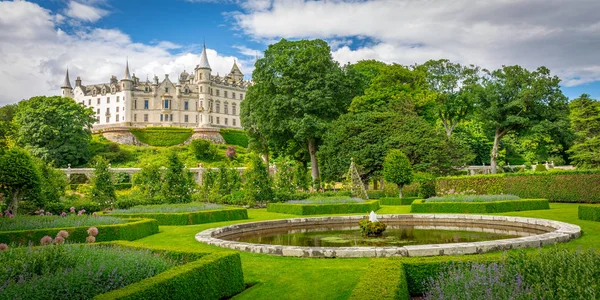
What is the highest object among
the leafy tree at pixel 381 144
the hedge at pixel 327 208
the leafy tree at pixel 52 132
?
the leafy tree at pixel 52 132

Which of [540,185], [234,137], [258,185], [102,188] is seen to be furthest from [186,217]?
[234,137]

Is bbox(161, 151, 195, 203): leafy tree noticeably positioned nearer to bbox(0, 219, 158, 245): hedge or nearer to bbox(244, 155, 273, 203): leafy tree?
bbox(244, 155, 273, 203): leafy tree

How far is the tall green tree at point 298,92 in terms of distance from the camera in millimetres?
33969

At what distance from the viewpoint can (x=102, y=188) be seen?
2391cm

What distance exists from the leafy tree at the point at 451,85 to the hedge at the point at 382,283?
36.3 meters

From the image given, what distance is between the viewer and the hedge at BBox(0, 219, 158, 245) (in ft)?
37.5

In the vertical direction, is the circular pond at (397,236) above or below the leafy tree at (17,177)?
below

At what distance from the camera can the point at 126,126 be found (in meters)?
78.8

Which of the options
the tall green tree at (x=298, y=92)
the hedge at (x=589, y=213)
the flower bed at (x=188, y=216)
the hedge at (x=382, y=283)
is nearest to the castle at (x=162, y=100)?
the tall green tree at (x=298, y=92)

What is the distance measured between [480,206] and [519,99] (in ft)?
76.8

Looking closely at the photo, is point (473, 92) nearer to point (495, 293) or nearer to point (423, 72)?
point (423, 72)

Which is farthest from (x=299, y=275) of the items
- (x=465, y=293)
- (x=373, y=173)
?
(x=373, y=173)

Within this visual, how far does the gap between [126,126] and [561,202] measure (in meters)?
71.5

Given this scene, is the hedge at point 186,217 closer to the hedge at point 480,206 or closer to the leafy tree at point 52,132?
the hedge at point 480,206
